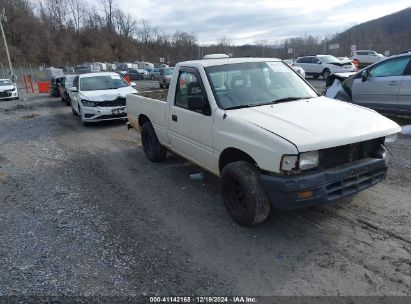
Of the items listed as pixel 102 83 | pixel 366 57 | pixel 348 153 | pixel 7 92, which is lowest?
pixel 7 92

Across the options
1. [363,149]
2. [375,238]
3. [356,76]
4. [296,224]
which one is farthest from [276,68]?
[356,76]

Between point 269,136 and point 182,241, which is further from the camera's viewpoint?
point 182,241

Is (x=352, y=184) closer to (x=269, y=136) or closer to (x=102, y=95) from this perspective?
(x=269, y=136)

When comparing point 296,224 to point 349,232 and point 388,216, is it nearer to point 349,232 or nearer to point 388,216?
point 349,232

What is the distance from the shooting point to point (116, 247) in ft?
12.6

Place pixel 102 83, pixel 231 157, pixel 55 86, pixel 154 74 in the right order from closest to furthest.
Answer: pixel 231 157, pixel 102 83, pixel 55 86, pixel 154 74

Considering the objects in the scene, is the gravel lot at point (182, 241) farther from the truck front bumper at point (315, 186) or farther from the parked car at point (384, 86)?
the parked car at point (384, 86)

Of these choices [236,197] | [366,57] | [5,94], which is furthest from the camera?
[366,57]

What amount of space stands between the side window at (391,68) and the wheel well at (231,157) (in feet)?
20.4

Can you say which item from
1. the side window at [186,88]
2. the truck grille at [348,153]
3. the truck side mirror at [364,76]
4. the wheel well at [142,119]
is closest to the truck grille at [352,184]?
the truck grille at [348,153]

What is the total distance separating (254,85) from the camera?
469cm

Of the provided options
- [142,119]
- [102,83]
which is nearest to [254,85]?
[142,119]

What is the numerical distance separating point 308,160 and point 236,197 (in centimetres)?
106

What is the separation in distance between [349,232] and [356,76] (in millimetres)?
6700
